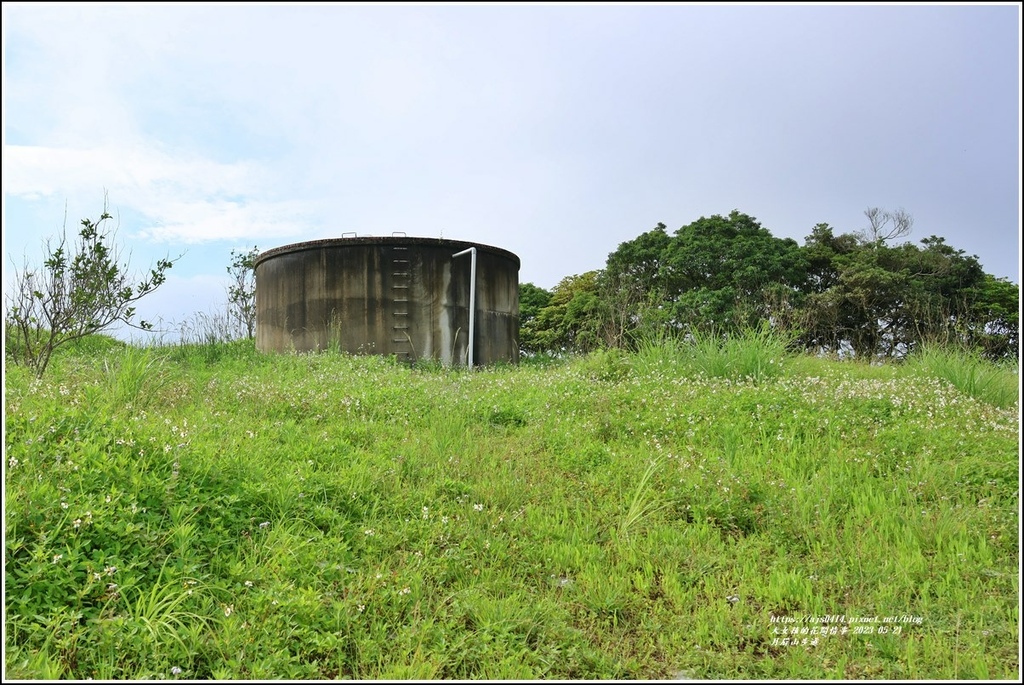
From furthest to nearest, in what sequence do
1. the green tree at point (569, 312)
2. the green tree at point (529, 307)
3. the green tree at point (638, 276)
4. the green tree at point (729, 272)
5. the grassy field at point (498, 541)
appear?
the green tree at point (529, 307)
the green tree at point (569, 312)
the green tree at point (638, 276)
the green tree at point (729, 272)
the grassy field at point (498, 541)

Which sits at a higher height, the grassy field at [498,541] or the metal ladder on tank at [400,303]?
the metal ladder on tank at [400,303]

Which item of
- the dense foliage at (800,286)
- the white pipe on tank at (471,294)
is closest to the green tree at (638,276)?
the dense foliage at (800,286)

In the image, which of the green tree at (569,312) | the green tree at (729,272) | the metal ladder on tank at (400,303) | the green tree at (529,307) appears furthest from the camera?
the green tree at (529,307)

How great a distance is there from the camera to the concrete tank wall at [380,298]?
13.7 metres

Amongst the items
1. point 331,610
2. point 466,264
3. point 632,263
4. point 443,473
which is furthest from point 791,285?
point 331,610

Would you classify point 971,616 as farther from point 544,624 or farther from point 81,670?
point 81,670

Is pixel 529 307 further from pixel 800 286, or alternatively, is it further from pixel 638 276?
pixel 800 286

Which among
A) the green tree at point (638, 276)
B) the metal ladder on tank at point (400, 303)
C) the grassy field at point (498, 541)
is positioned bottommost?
the grassy field at point (498, 541)

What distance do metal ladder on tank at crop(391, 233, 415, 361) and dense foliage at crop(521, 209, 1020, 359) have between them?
666cm

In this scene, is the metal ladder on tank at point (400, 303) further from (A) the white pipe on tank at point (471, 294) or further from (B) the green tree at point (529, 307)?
(B) the green tree at point (529, 307)

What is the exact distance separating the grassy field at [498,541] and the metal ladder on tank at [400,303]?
6.70 metres

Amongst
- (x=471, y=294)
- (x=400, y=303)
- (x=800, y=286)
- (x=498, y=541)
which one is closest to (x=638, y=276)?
(x=800, y=286)

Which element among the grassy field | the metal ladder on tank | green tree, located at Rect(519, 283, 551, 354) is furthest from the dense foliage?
the grassy field

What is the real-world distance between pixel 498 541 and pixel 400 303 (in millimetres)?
10126
